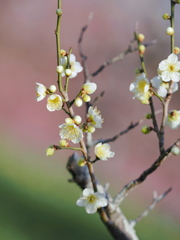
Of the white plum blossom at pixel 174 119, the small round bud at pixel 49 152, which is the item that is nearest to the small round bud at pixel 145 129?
the white plum blossom at pixel 174 119

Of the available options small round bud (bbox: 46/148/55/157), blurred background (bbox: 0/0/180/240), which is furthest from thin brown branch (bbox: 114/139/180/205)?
blurred background (bbox: 0/0/180/240)

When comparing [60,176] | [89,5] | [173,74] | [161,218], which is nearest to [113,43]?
[89,5]

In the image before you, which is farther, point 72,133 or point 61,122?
point 61,122

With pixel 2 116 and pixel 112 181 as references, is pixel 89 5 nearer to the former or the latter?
pixel 2 116

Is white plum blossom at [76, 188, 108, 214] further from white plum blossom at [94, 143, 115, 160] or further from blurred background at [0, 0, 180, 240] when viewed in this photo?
blurred background at [0, 0, 180, 240]

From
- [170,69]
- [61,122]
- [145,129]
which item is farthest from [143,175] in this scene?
[61,122]

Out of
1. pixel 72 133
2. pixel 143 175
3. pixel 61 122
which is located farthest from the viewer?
pixel 61 122

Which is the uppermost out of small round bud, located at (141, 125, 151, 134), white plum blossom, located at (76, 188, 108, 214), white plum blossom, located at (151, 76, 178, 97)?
white plum blossom, located at (151, 76, 178, 97)

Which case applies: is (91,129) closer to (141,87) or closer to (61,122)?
(141,87)
